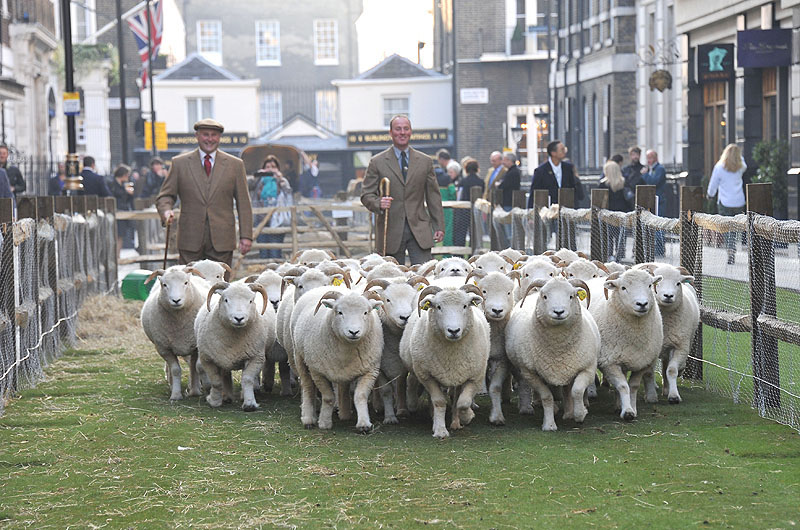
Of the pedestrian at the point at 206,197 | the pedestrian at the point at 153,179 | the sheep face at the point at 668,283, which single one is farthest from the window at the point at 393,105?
the sheep face at the point at 668,283

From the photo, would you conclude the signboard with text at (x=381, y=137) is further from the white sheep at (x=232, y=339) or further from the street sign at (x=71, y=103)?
the white sheep at (x=232, y=339)

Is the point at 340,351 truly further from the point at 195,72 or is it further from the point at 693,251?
the point at 195,72

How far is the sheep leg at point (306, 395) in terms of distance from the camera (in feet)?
28.5

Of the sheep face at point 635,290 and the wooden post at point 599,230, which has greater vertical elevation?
the wooden post at point 599,230

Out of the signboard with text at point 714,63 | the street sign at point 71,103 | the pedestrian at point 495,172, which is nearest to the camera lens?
the street sign at point 71,103

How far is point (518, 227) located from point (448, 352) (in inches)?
330

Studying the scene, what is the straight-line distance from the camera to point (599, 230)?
40.2 feet

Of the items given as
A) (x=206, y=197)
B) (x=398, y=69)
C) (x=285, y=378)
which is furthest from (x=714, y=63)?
(x=398, y=69)

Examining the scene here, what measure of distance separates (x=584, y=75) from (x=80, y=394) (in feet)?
112

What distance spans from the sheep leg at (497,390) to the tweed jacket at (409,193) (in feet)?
11.1

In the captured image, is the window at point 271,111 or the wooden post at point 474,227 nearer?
the wooden post at point 474,227

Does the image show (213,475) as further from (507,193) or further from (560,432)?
(507,193)

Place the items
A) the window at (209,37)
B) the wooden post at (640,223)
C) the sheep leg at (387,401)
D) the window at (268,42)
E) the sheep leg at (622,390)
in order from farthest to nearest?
the window at (268,42) < the window at (209,37) < the wooden post at (640,223) < the sheep leg at (387,401) < the sheep leg at (622,390)

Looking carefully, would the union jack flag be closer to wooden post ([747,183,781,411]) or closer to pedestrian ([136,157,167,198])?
pedestrian ([136,157,167,198])
